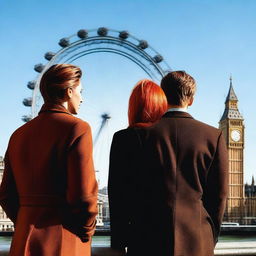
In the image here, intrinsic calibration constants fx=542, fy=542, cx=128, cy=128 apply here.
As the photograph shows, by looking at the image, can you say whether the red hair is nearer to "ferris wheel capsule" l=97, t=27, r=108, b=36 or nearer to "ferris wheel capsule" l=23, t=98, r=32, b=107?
"ferris wheel capsule" l=23, t=98, r=32, b=107

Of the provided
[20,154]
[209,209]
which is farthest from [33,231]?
[209,209]

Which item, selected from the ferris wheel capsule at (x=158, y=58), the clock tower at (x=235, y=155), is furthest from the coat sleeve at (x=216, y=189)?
the clock tower at (x=235, y=155)

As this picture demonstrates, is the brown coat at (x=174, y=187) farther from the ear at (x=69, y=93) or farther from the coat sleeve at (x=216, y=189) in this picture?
the ear at (x=69, y=93)

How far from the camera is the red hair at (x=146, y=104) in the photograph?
7.04 ft

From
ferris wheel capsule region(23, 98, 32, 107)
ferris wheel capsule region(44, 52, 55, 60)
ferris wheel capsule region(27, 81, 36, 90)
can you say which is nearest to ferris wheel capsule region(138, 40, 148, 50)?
ferris wheel capsule region(44, 52, 55, 60)

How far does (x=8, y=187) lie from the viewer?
2080 mm

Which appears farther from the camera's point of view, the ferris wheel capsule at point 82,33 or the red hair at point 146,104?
the ferris wheel capsule at point 82,33

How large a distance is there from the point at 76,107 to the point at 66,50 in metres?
20.3

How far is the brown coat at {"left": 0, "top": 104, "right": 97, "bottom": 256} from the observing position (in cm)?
185

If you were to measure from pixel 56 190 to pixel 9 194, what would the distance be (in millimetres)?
273

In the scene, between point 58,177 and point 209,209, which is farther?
point 209,209

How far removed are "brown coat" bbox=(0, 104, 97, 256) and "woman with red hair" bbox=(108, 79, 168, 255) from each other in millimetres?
192

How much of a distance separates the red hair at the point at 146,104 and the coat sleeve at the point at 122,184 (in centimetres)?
8

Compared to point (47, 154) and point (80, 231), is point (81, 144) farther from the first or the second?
point (80, 231)
